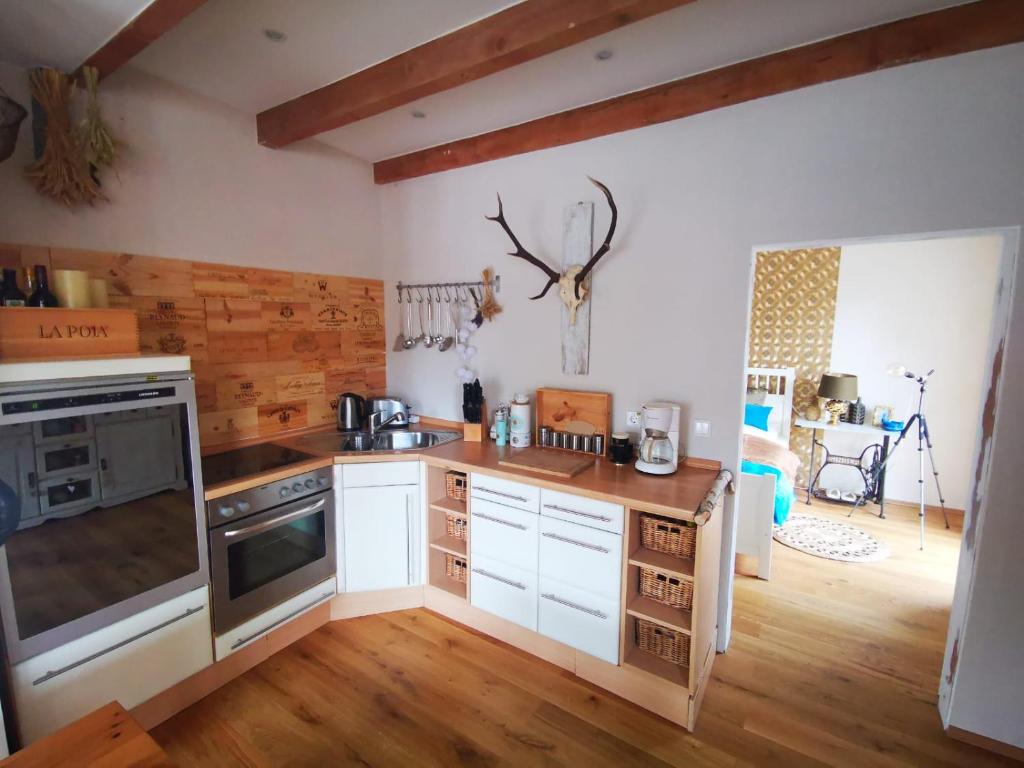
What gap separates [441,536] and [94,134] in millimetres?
2410

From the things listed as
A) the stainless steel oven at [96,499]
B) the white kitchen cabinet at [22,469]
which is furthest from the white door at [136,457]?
the white kitchen cabinet at [22,469]

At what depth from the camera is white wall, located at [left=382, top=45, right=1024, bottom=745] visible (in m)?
1.72

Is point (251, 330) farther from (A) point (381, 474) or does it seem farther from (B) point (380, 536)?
(B) point (380, 536)

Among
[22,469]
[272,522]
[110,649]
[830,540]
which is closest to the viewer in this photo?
[22,469]

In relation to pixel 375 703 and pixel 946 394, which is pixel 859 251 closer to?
pixel 946 394

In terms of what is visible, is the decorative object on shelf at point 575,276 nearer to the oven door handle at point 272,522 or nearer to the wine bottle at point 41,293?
the oven door handle at point 272,522

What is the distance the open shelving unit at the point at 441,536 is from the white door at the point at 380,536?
3.3 inches

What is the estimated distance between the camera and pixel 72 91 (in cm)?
193

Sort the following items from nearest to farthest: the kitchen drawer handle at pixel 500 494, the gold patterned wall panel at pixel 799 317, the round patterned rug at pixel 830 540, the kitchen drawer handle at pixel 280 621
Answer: the kitchen drawer handle at pixel 280 621 → the kitchen drawer handle at pixel 500 494 → the round patterned rug at pixel 830 540 → the gold patterned wall panel at pixel 799 317

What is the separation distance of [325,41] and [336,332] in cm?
165

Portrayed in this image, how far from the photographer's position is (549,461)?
234cm

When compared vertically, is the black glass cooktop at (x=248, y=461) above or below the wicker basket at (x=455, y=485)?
above

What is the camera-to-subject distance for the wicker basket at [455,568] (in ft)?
8.64

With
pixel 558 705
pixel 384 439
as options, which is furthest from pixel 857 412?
pixel 384 439
